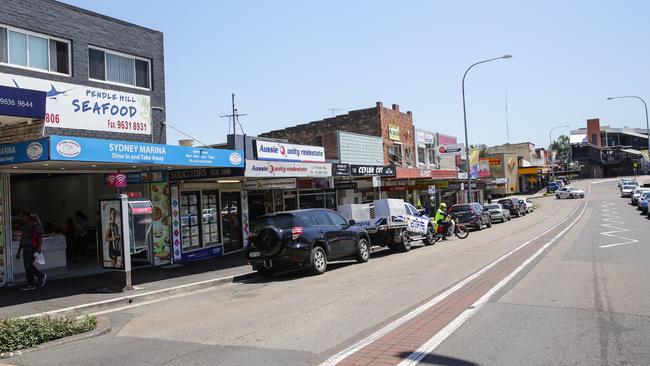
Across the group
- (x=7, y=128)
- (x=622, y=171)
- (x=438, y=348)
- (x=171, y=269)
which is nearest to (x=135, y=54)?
(x=7, y=128)

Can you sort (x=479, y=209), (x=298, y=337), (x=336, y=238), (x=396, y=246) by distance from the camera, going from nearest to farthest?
(x=298, y=337)
(x=336, y=238)
(x=396, y=246)
(x=479, y=209)

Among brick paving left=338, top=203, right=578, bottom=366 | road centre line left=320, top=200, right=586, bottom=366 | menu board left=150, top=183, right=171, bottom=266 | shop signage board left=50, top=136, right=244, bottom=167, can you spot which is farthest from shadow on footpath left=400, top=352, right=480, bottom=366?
menu board left=150, top=183, right=171, bottom=266

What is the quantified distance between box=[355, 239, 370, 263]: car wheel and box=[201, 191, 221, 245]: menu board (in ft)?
18.3

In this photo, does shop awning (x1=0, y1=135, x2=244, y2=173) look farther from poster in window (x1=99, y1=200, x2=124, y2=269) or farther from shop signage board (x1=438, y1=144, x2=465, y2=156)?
shop signage board (x1=438, y1=144, x2=465, y2=156)

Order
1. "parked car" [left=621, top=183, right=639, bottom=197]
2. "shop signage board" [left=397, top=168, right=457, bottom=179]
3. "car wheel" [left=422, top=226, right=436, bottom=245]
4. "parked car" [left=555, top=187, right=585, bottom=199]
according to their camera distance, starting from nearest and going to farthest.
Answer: "car wheel" [left=422, top=226, right=436, bottom=245]
"shop signage board" [left=397, top=168, right=457, bottom=179]
"parked car" [left=621, top=183, right=639, bottom=197]
"parked car" [left=555, top=187, right=585, bottom=199]

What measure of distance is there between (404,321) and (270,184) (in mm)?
12331

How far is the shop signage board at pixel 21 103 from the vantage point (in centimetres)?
1048

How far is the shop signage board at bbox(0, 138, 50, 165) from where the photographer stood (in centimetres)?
1062

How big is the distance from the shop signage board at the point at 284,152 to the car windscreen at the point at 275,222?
21.5 ft

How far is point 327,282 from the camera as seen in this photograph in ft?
41.9

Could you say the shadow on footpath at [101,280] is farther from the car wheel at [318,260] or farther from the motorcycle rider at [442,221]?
the motorcycle rider at [442,221]

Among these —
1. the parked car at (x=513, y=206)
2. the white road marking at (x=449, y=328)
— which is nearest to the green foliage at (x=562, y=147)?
the parked car at (x=513, y=206)

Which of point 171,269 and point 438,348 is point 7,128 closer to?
point 171,269

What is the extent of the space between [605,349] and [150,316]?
290 inches
